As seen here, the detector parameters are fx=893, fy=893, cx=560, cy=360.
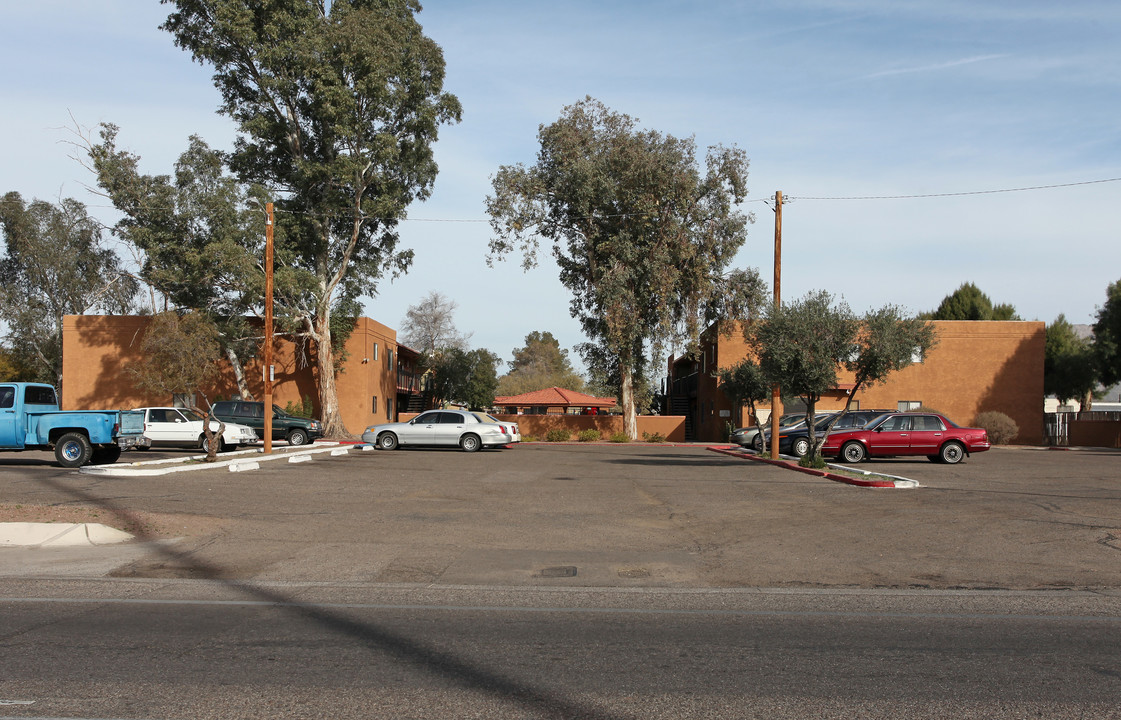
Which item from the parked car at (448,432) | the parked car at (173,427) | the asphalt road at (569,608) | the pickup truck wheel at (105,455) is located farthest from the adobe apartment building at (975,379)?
the asphalt road at (569,608)

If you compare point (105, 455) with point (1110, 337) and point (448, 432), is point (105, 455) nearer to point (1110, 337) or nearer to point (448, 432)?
point (448, 432)

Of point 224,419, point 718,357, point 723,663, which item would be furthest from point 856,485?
point 718,357

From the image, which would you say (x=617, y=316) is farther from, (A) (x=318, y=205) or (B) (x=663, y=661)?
(B) (x=663, y=661)

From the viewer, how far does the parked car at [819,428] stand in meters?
27.9

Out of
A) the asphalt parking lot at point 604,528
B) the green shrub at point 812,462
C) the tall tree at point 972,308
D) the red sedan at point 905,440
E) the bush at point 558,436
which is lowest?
the bush at point 558,436

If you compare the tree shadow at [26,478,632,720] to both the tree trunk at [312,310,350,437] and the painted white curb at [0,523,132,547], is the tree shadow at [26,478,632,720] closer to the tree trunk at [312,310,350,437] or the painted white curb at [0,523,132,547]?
the painted white curb at [0,523,132,547]

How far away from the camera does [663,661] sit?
613 cm

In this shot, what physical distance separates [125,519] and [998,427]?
4174 centimetres

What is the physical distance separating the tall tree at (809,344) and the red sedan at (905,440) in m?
3.15

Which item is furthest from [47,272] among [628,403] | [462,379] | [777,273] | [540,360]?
[540,360]

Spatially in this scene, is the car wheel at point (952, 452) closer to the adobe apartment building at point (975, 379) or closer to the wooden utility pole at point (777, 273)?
the wooden utility pole at point (777, 273)

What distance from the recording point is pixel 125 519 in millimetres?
12273

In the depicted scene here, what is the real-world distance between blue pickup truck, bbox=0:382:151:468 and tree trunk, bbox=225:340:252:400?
77.9 ft

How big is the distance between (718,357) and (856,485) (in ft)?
96.3
